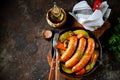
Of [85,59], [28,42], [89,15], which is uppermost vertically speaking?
[89,15]

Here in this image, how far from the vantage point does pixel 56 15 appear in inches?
97.1

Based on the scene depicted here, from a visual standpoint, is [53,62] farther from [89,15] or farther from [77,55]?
[89,15]

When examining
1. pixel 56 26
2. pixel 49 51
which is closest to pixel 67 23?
pixel 56 26

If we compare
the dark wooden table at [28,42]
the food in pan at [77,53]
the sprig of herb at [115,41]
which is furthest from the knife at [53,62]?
the sprig of herb at [115,41]

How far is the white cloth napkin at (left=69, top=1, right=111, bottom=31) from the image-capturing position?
2.35 m

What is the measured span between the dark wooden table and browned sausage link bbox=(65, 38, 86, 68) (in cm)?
29

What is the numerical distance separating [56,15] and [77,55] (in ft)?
1.19

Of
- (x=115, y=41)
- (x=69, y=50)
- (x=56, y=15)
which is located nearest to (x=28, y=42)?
(x=56, y=15)

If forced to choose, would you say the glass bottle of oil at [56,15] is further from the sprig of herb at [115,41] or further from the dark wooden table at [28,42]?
the sprig of herb at [115,41]

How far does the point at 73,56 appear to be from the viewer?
7.57ft

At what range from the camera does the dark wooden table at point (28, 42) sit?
257 cm

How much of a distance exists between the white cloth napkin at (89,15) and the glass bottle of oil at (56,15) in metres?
0.08

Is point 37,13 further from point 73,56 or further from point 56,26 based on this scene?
point 73,56

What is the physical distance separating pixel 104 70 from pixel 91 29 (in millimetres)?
358
